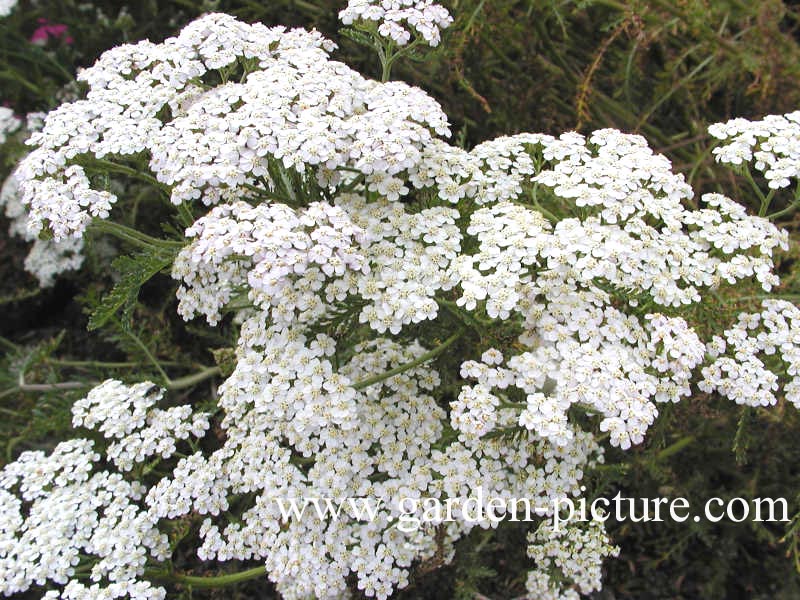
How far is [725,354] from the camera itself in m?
2.12

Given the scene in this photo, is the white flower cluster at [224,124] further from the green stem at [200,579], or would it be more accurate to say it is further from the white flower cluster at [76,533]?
the green stem at [200,579]

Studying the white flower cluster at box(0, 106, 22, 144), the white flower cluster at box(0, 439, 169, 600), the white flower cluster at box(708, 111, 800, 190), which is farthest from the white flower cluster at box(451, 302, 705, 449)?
the white flower cluster at box(0, 106, 22, 144)

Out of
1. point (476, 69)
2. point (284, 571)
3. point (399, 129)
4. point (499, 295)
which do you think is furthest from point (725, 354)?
point (476, 69)

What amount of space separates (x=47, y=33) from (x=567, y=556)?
318 cm

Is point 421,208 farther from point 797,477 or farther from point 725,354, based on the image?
point 797,477

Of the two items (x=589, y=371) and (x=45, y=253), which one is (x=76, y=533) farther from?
(x=45, y=253)

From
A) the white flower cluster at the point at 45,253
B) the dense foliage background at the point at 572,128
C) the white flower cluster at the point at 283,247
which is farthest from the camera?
the white flower cluster at the point at 45,253

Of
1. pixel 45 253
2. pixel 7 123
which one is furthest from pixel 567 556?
pixel 7 123

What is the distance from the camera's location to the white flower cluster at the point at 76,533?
214 centimetres

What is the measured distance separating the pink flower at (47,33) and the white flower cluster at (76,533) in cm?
211

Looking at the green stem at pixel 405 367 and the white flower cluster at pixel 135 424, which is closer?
the green stem at pixel 405 367

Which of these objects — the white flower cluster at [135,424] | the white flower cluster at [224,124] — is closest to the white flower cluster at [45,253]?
the white flower cluster at [135,424]

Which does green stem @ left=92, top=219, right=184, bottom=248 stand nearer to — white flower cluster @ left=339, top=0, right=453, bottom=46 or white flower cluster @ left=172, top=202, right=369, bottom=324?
white flower cluster @ left=172, top=202, right=369, bottom=324

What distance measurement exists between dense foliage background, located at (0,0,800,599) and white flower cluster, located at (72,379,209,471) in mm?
339
